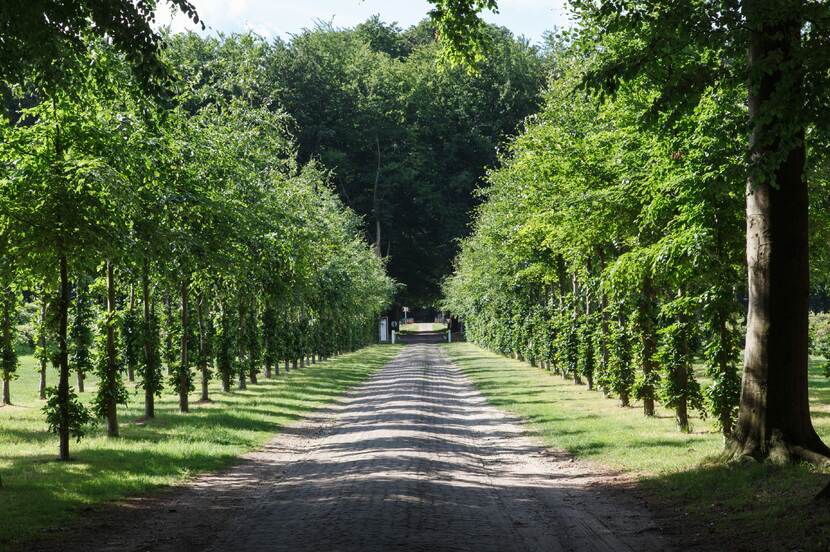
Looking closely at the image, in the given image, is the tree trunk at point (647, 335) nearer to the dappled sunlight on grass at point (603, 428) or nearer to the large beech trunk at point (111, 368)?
the dappled sunlight on grass at point (603, 428)

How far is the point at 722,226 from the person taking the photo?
15.2 meters

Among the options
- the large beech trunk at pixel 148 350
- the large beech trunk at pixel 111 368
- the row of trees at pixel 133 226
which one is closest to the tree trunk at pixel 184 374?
the row of trees at pixel 133 226

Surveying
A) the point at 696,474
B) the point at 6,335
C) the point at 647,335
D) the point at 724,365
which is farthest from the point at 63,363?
the point at 647,335

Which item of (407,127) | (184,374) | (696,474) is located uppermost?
(407,127)

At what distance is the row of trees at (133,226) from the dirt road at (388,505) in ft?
12.8

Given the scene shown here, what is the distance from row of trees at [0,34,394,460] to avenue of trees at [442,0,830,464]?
5.76 m

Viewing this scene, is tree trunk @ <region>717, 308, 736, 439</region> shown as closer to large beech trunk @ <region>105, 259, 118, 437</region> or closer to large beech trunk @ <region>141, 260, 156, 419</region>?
large beech trunk @ <region>105, 259, 118, 437</region>

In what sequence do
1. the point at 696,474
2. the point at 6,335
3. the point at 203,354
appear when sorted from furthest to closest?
1. the point at 203,354
2. the point at 6,335
3. the point at 696,474

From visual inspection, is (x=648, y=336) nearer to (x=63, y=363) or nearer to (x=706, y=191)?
(x=706, y=191)

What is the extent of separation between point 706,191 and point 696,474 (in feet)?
13.7

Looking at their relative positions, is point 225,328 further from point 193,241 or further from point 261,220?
point 193,241

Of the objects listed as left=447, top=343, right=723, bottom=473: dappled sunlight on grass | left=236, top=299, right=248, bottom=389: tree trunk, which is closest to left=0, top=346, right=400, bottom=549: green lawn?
left=236, top=299, right=248, bottom=389: tree trunk

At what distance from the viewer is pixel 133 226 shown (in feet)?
52.5

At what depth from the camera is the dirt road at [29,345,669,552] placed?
8938 mm
